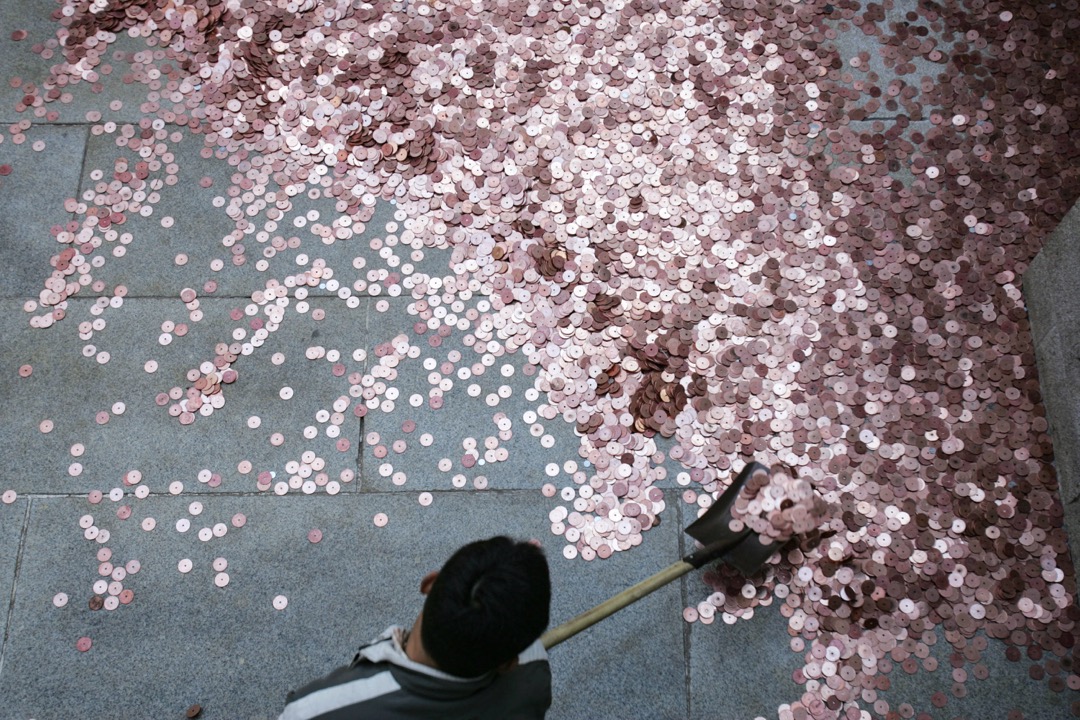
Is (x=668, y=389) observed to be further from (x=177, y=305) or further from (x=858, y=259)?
(x=177, y=305)

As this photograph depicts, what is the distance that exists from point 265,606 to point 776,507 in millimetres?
1288

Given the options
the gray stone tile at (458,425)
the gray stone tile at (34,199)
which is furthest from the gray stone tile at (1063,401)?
the gray stone tile at (34,199)

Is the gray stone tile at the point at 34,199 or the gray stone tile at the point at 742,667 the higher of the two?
the gray stone tile at the point at 34,199

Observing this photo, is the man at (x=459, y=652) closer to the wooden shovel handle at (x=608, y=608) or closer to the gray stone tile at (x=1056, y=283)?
the wooden shovel handle at (x=608, y=608)

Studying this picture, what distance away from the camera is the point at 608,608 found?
6.01 feet

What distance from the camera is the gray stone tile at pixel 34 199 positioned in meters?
2.51

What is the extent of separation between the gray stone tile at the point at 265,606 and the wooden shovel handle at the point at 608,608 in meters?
0.23

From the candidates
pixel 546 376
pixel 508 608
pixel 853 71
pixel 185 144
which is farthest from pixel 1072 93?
pixel 185 144

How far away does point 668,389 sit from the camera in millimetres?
2336

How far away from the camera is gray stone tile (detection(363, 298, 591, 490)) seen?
2.29 metres

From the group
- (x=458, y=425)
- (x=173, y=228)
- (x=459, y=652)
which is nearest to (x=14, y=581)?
(x=173, y=228)

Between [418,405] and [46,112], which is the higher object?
[46,112]

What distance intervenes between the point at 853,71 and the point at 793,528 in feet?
5.29

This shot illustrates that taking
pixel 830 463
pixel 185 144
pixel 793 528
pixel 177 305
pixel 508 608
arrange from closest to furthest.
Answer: pixel 508 608 → pixel 793 528 → pixel 830 463 → pixel 177 305 → pixel 185 144
